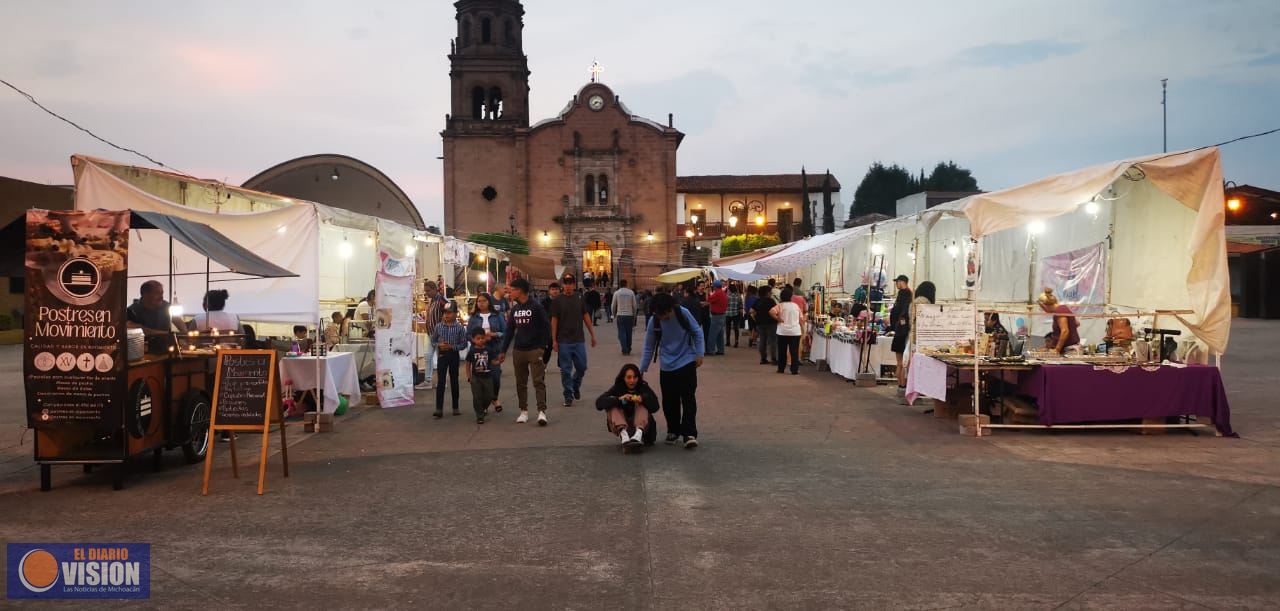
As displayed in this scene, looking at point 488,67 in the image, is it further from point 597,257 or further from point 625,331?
point 625,331

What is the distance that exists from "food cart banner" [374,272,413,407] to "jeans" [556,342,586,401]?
2087 mm

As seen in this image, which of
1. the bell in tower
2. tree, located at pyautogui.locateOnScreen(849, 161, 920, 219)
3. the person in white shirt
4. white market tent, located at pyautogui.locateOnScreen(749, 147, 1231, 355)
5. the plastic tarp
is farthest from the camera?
tree, located at pyautogui.locateOnScreen(849, 161, 920, 219)

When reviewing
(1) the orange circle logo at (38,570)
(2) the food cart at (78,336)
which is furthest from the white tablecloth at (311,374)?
(1) the orange circle logo at (38,570)

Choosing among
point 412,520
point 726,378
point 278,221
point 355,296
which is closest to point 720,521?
point 412,520

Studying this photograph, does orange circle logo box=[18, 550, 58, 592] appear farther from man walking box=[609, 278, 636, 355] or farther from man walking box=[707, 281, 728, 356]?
man walking box=[707, 281, 728, 356]

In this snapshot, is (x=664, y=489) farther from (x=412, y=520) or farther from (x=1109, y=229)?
(x=1109, y=229)

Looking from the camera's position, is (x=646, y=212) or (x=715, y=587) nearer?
(x=715, y=587)

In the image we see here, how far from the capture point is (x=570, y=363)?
11.2m

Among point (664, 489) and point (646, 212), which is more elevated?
point (646, 212)

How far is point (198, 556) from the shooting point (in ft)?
16.2

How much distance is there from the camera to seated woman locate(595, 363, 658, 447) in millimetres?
8078

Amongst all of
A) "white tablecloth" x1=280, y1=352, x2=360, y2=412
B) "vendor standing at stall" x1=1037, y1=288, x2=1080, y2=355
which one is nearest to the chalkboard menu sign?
"white tablecloth" x1=280, y1=352, x2=360, y2=412

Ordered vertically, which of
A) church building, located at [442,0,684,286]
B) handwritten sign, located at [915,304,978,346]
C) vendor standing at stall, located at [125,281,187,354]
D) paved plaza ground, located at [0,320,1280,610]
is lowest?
paved plaza ground, located at [0,320,1280,610]

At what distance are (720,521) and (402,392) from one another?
6.92 m
